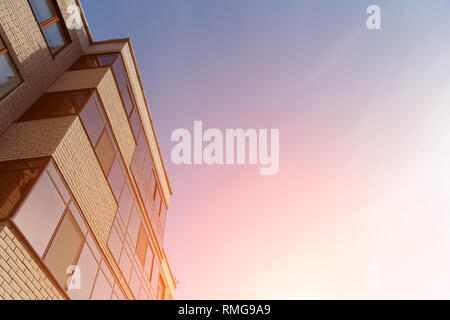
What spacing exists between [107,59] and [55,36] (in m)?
2.05

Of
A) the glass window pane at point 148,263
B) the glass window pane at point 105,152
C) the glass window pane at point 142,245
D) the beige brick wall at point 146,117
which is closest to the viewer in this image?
the glass window pane at point 105,152

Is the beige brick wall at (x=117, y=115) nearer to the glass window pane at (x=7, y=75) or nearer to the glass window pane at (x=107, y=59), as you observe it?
the glass window pane at (x=107, y=59)

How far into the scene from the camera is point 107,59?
11516mm

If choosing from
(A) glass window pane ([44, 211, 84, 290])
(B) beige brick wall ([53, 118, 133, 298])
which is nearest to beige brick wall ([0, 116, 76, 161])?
(B) beige brick wall ([53, 118, 133, 298])

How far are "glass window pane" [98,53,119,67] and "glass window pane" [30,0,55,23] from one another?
2.28 metres

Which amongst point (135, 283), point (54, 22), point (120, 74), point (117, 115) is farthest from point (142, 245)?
point (54, 22)

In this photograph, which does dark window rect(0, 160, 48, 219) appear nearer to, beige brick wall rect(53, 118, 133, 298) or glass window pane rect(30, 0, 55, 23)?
beige brick wall rect(53, 118, 133, 298)

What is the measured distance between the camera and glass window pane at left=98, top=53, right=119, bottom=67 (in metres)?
→ 11.2

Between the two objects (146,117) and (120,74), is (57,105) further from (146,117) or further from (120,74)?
(146,117)

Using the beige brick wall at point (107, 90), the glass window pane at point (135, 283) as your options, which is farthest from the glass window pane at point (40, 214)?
the glass window pane at point (135, 283)

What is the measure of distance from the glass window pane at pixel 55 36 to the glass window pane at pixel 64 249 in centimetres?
742

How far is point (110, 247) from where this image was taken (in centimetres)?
916

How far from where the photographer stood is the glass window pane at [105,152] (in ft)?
29.2

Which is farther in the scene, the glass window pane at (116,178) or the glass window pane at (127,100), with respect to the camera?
the glass window pane at (127,100)
